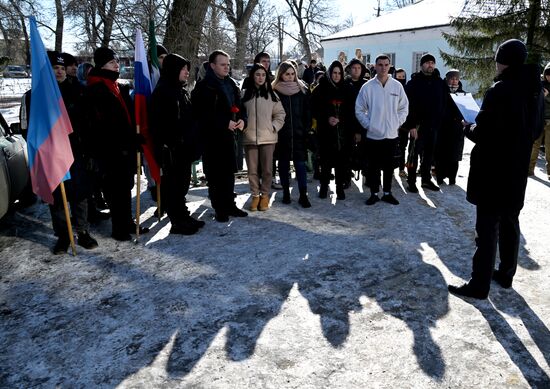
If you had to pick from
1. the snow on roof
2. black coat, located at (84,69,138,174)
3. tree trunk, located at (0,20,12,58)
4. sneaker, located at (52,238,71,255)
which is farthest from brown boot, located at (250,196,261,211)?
tree trunk, located at (0,20,12,58)

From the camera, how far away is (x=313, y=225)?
5.61 meters

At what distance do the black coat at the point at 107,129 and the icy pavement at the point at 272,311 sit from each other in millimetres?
934

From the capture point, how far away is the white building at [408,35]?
22.6 m

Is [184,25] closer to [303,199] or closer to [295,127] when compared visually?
[295,127]

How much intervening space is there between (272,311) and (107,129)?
258 cm

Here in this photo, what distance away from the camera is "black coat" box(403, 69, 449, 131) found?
6.81 m

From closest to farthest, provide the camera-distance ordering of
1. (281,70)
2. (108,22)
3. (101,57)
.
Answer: (101,57), (281,70), (108,22)

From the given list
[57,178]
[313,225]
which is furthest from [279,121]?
[57,178]

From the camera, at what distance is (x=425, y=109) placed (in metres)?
6.88

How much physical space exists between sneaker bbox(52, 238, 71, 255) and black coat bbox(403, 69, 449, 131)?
4.94m

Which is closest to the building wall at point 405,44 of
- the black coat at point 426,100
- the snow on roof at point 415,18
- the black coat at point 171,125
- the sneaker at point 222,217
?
the snow on roof at point 415,18

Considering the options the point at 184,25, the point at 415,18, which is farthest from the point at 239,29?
the point at 415,18

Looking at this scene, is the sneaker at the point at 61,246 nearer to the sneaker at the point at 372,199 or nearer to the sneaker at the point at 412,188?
the sneaker at the point at 372,199

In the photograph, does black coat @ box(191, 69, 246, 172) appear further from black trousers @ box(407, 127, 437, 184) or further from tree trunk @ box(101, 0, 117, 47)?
tree trunk @ box(101, 0, 117, 47)
